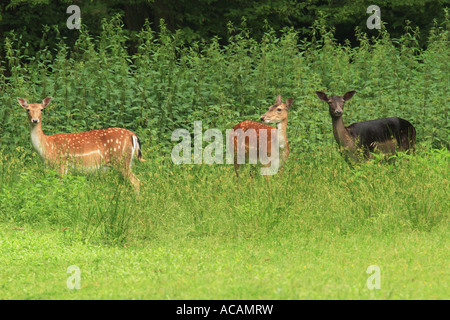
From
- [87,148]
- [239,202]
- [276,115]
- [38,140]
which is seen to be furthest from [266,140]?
[38,140]

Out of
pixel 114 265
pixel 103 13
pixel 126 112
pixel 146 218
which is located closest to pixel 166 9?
pixel 103 13

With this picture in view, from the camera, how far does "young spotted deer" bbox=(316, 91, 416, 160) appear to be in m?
11.4

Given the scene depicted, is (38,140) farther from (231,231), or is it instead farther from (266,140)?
(231,231)

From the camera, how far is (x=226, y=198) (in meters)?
9.33

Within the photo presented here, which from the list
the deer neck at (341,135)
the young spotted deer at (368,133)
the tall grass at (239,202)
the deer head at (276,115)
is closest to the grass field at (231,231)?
the tall grass at (239,202)

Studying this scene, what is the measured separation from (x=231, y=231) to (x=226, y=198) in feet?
3.21

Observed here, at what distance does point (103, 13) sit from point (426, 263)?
13987 millimetres

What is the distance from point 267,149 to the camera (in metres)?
10.8

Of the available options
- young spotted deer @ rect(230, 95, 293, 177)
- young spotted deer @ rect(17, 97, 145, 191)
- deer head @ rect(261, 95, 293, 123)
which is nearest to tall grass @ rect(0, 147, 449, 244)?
young spotted deer @ rect(230, 95, 293, 177)

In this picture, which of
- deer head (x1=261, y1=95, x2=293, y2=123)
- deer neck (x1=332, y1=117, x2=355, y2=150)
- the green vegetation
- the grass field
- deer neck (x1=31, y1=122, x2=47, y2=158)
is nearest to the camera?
the grass field

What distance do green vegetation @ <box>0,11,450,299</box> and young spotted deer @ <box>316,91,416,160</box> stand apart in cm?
40

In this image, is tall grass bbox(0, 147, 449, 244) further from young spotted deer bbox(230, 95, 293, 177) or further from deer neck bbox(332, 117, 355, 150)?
deer neck bbox(332, 117, 355, 150)

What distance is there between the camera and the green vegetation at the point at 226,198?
257 inches

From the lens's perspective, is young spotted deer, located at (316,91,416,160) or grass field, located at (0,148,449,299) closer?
grass field, located at (0,148,449,299)
